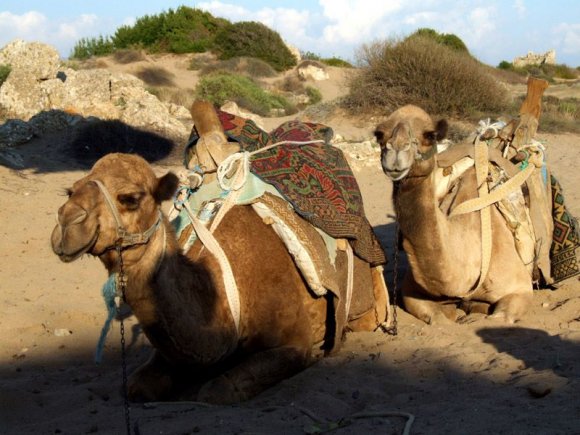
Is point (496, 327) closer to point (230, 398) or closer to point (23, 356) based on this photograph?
point (230, 398)

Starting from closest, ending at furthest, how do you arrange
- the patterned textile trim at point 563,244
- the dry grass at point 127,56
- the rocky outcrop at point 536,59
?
the patterned textile trim at point 563,244
the dry grass at point 127,56
the rocky outcrop at point 536,59

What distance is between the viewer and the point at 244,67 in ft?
129

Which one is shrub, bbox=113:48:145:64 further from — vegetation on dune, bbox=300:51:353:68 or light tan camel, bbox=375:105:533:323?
Answer: light tan camel, bbox=375:105:533:323

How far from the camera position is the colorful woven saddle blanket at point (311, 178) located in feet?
16.8

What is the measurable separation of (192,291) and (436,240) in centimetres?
179

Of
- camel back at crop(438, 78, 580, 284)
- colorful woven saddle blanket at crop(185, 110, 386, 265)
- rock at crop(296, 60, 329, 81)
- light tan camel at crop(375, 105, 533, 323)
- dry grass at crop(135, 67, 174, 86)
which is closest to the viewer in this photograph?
light tan camel at crop(375, 105, 533, 323)

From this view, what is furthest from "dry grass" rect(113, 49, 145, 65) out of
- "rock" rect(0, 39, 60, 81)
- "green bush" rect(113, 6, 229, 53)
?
"rock" rect(0, 39, 60, 81)

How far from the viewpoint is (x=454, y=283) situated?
17.9 feet

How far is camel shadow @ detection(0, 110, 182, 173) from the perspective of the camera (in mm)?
14602

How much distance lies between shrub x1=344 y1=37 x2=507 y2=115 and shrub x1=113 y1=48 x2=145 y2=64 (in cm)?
2230

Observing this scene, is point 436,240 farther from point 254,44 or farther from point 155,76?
point 254,44

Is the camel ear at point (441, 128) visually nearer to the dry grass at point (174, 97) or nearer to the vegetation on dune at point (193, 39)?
the dry grass at point (174, 97)

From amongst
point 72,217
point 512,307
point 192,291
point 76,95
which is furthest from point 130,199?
point 76,95

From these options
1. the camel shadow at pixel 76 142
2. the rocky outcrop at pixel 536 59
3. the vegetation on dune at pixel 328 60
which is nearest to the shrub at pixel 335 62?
the vegetation on dune at pixel 328 60
